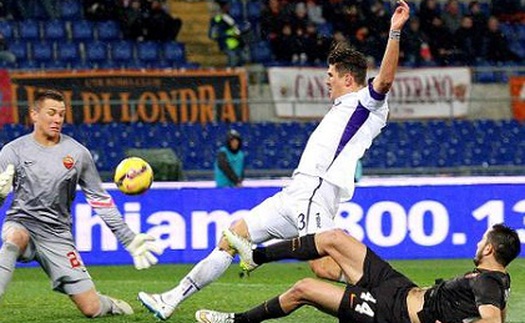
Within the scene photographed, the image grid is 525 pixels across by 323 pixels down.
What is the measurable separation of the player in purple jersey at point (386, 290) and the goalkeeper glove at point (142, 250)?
1140mm

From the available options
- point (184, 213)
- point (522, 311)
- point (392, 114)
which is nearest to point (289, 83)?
point (392, 114)

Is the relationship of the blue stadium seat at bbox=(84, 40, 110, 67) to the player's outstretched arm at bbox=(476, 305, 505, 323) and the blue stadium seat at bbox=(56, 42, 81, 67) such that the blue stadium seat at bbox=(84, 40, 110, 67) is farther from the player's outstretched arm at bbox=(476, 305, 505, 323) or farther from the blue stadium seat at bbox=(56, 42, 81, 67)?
the player's outstretched arm at bbox=(476, 305, 505, 323)

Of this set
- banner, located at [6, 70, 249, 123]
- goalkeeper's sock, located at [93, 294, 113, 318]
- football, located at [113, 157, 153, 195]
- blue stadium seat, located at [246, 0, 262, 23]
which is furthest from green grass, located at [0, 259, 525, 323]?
blue stadium seat, located at [246, 0, 262, 23]

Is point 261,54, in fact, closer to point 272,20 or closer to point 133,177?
point 272,20

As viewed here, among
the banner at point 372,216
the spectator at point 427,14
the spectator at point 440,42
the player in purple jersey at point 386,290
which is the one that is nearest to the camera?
the player in purple jersey at point 386,290

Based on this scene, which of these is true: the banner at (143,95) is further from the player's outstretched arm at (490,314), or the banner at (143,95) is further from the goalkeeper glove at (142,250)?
the player's outstretched arm at (490,314)

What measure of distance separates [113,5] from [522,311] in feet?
47.3

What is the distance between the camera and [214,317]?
8.98 meters

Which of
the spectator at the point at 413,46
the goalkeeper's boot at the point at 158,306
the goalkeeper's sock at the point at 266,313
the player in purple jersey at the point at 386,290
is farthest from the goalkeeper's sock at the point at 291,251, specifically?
the spectator at the point at 413,46

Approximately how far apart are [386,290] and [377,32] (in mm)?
16875

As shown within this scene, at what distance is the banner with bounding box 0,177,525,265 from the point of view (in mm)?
16141

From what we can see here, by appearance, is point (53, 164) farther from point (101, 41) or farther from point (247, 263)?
point (101, 41)

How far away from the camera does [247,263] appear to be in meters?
8.73

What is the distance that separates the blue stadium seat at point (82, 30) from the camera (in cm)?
2333
